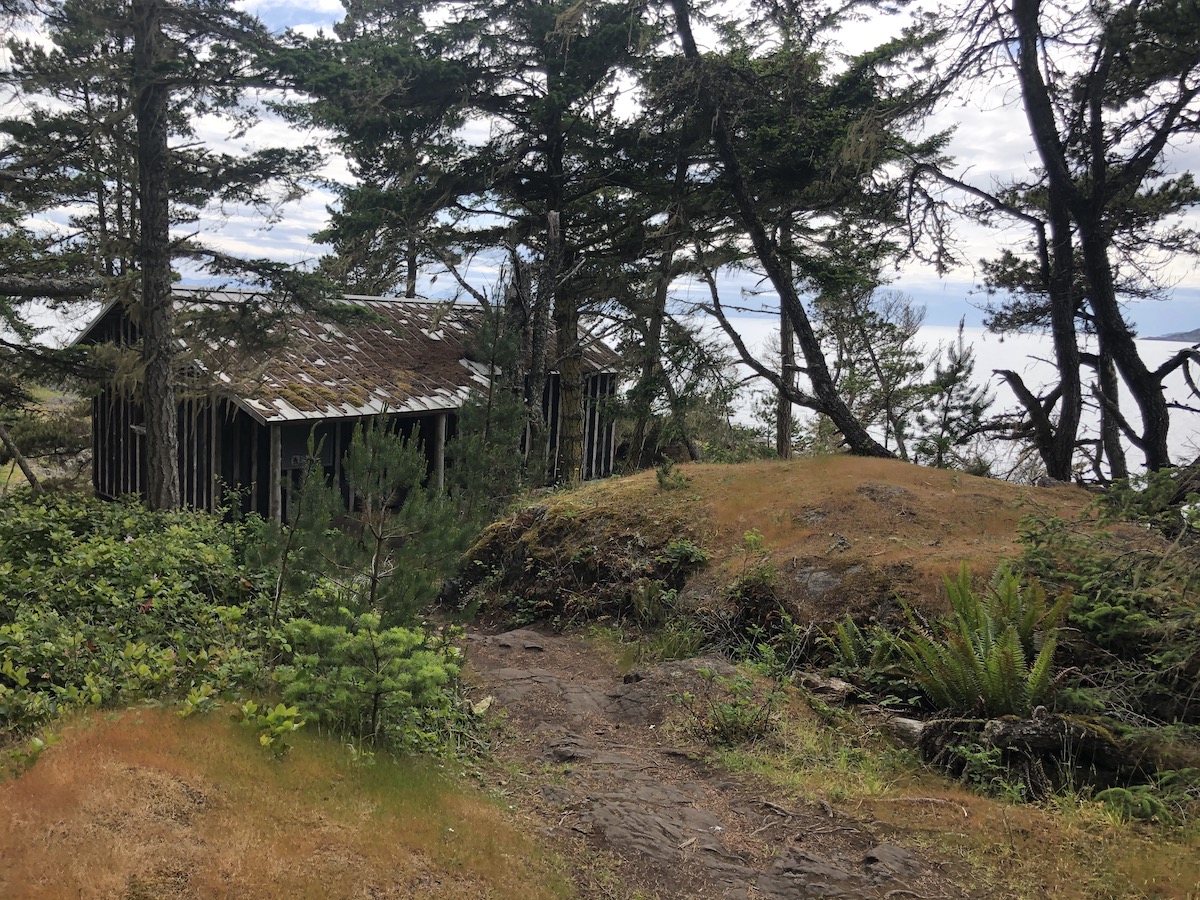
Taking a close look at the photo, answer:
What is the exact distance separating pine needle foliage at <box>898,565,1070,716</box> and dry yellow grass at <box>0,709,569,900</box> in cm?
318

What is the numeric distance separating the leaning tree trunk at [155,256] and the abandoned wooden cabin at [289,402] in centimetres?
63

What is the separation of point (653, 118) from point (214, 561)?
11449 mm

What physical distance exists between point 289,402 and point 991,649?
12.1 m

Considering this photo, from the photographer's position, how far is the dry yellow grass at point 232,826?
2.89 metres

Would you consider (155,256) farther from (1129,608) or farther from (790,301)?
(1129,608)

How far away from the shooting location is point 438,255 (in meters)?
16.5

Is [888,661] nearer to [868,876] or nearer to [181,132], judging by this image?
[868,876]

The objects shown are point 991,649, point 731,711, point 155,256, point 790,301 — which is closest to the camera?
point 991,649

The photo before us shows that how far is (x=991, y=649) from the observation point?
5.25 m

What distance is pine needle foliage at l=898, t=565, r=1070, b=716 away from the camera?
510 cm

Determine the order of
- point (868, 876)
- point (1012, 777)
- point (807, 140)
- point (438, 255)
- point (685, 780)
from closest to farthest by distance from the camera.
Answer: point (868, 876) → point (1012, 777) → point (685, 780) → point (807, 140) → point (438, 255)

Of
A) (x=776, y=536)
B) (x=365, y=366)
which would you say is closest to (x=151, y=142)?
(x=365, y=366)

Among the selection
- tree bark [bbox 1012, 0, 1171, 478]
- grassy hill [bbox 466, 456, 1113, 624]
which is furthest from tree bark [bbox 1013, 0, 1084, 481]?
grassy hill [bbox 466, 456, 1113, 624]

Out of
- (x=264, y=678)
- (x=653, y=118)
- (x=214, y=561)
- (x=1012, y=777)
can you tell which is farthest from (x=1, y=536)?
(x=653, y=118)
